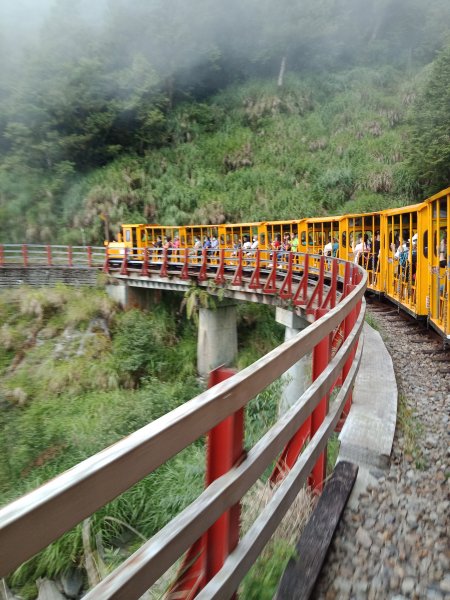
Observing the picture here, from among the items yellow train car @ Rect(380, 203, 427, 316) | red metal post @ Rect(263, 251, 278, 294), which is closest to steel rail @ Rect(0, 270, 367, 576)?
yellow train car @ Rect(380, 203, 427, 316)

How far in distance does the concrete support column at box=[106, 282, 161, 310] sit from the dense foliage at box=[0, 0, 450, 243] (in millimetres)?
12980

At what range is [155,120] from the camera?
4147cm

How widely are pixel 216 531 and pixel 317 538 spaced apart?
106 centimetres

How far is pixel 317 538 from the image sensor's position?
2.65m

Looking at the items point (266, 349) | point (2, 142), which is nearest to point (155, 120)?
point (2, 142)

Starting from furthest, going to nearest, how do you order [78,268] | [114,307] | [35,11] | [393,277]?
[35,11] < [78,268] < [114,307] < [393,277]

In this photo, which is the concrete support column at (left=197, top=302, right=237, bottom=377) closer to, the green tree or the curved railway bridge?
the curved railway bridge

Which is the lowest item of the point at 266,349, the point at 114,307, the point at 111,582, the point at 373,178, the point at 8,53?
the point at 266,349

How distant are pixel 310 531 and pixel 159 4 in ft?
186

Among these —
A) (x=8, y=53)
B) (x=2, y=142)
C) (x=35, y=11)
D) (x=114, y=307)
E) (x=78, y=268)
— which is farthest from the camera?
(x=35, y=11)

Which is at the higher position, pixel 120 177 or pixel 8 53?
pixel 8 53

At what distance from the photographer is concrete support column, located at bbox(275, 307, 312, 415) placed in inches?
310

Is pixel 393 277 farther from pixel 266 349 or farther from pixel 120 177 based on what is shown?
pixel 120 177

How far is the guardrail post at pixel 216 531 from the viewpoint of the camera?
180cm
